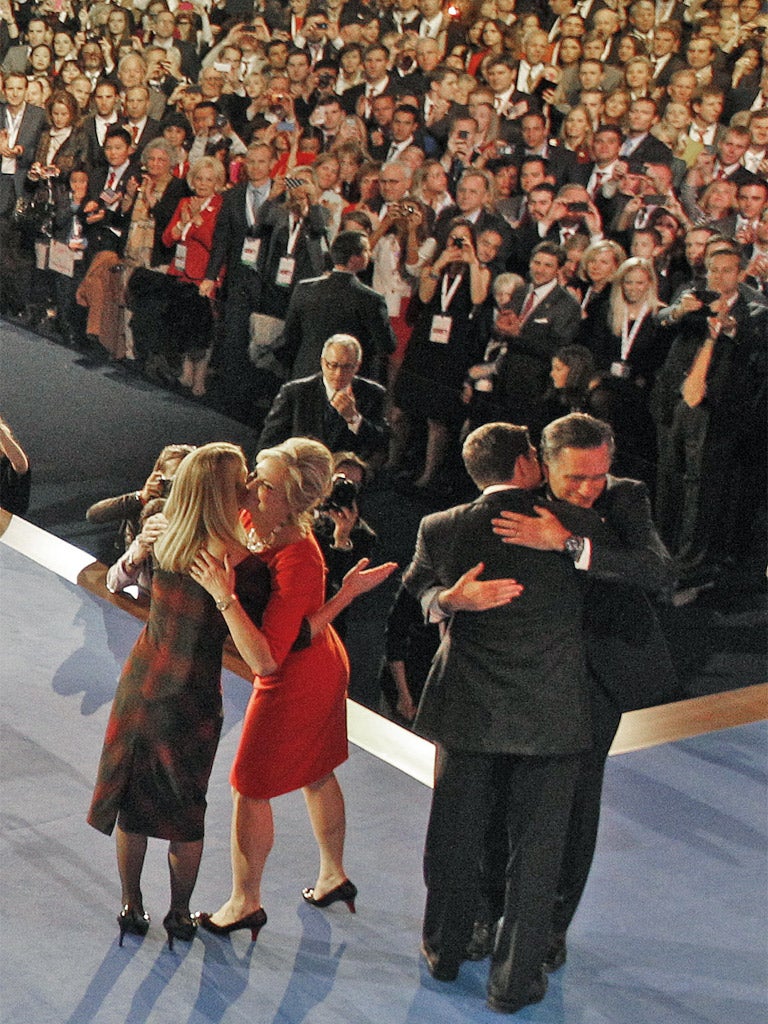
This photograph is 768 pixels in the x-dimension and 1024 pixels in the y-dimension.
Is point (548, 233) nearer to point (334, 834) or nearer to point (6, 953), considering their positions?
point (334, 834)

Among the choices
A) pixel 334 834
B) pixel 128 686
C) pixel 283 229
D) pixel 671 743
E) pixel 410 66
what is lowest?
pixel 671 743

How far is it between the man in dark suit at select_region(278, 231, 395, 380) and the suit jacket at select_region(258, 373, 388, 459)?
7.7 inches

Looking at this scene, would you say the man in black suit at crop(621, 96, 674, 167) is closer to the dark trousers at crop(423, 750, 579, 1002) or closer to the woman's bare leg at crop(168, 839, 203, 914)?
the dark trousers at crop(423, 750, 579, 1002)

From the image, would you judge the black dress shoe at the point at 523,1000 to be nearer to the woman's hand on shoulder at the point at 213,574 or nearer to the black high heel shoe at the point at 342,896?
the black high heel shoe at the point at 342,896

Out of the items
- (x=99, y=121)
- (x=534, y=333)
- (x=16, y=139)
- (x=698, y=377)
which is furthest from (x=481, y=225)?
(x=16, y=139)

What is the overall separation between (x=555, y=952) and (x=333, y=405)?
10.4 ft

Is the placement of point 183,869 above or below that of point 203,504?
below

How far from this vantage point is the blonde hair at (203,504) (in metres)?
3.94

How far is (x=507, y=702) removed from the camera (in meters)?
3.84

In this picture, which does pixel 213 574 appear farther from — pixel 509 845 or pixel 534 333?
pixel 534 333

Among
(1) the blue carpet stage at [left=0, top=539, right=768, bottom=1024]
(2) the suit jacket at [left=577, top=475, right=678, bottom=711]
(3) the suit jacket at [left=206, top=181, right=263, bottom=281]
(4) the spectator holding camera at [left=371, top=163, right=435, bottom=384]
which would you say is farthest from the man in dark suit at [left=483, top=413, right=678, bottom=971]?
(3) the suit jacket at [left=206, top=181, right=263, bottom=281]

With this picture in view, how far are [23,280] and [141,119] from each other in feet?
4.58

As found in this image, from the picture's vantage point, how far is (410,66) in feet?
29.8

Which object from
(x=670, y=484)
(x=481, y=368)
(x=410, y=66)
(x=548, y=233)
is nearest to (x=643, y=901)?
(x=670, y=484)
